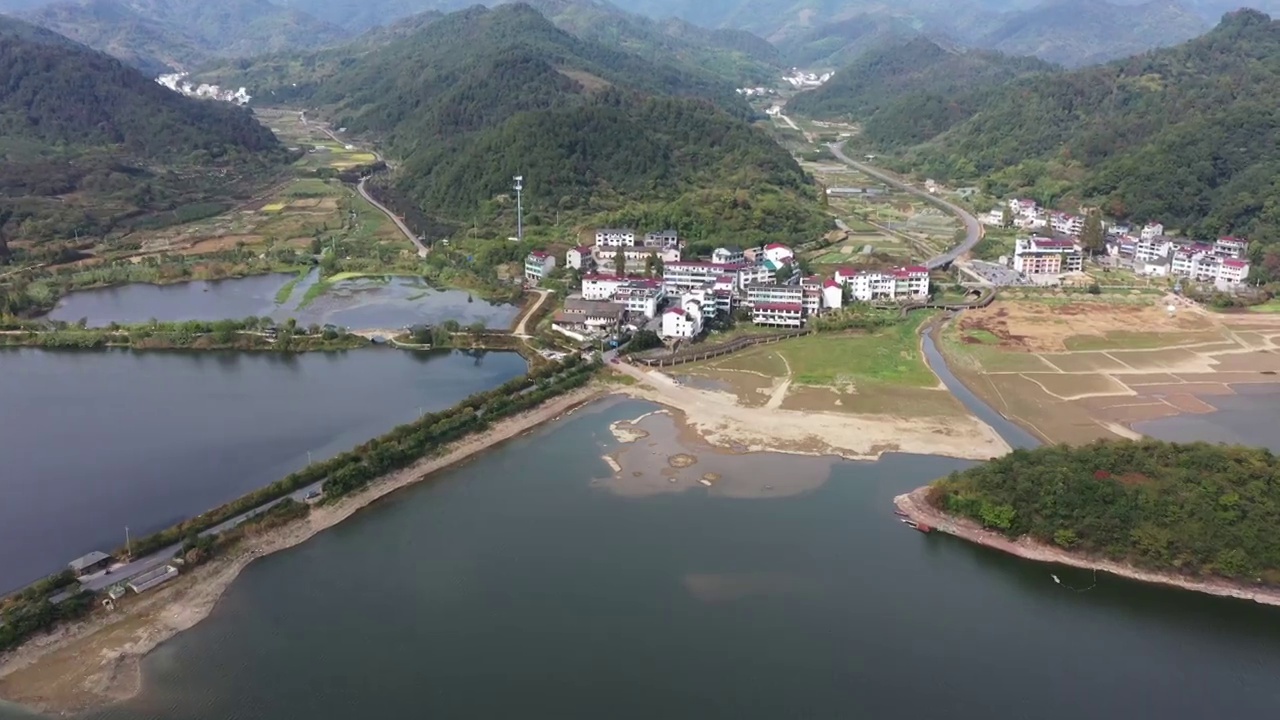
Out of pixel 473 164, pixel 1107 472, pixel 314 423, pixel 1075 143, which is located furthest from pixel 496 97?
pixel 1107 472

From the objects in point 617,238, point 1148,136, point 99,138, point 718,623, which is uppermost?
point 99,138

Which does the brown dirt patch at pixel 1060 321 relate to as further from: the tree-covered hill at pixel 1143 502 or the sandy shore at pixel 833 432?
the tree-covered hill at pixel 1143 502

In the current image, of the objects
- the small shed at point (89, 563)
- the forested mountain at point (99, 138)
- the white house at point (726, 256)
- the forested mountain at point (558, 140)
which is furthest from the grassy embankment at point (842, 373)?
the forested mountain at point (99, 138)

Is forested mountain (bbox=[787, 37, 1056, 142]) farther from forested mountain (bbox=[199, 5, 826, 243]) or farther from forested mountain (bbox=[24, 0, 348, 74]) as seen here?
forested mountain (bbox=[24, 0, 348, 74])

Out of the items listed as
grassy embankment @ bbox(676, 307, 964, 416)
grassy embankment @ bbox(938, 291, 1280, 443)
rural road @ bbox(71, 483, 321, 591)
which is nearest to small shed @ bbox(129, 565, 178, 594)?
rural road @ bbox(71, 483, 321, 591)

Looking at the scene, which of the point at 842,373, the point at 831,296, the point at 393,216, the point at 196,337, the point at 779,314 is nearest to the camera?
the point at 842,373

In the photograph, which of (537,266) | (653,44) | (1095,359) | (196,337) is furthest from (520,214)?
(653,44)

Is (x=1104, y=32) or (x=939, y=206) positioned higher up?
(x=1104, y=32)

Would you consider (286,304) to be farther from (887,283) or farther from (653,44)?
(653,44)
